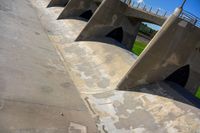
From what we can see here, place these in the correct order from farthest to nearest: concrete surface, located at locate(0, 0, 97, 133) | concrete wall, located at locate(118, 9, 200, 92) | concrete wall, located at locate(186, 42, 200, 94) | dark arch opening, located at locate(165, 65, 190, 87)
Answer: dark arch opening, located at locate(165, 65, 190, 87) → concrete wall, located at locate(186, 42, 200, 94) → concrete wall, located at locate(118, 9, 200, 92) → concrete surface, located at locate(0, 0, 97, 133)

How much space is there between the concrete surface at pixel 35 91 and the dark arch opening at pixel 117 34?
27.3 ft

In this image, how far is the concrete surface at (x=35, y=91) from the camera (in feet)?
32.4

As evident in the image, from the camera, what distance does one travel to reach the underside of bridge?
36.3 ft

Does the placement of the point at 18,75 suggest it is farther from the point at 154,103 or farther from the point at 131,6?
the point at 131,6

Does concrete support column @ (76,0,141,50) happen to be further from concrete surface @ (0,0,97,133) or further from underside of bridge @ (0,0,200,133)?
concrete surface @ (0,0,97,133)

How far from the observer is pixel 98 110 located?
12852 mm

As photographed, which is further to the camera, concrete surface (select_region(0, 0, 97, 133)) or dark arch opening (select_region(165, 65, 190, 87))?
dark arch opening (select_region(165, 65, 190, 87))

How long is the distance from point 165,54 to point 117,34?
12076 millimetres

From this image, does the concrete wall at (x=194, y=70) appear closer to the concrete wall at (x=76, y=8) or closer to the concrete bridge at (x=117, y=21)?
the concrete bridge at (x=117, y=21)

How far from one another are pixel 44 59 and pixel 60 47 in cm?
495

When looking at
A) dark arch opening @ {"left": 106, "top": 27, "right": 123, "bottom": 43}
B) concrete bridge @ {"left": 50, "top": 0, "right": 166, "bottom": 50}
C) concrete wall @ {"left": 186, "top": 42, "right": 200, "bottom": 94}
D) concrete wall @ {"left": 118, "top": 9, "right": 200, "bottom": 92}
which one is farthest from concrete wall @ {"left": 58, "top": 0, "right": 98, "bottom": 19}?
concrete wall @ {"left": 186, "top": 42, "right": 200, "bottom": 94}

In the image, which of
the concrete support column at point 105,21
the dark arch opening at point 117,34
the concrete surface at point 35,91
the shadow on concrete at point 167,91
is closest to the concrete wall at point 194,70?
the shadow on concrete at point 167,91

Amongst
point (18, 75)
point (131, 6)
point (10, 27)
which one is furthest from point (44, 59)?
point (131, 6)

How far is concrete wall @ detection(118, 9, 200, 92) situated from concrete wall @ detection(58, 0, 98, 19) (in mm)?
18116
